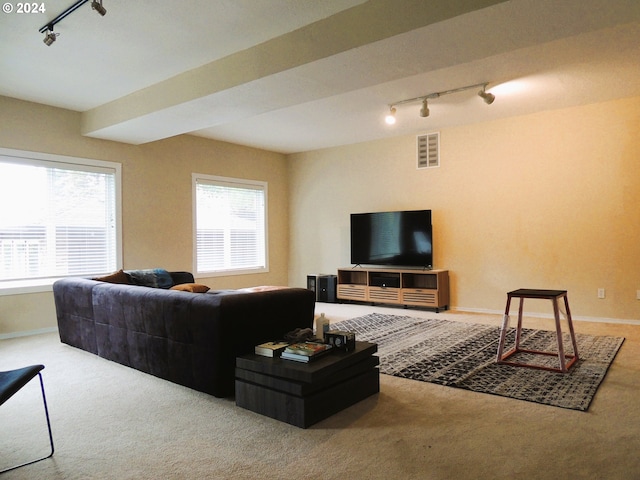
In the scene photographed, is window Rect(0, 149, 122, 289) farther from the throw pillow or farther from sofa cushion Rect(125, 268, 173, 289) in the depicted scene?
the throw pillow

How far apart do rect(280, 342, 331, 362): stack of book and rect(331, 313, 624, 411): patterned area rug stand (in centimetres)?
91

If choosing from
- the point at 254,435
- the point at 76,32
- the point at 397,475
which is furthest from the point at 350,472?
the point at 76,32

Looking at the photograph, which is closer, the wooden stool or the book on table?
the book on table

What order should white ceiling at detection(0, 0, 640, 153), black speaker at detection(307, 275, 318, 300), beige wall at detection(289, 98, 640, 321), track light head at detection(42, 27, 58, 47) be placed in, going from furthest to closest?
black speaker at detection(307, 275, 318, 300) < beige wall at detection(289, 98, 640, 321) < track light head at detection(42, 27, 58, 47) < white ceiling at detection(0, 0, 640, 153)

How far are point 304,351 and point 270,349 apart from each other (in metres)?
0.23

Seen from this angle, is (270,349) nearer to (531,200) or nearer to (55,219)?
(55,219)

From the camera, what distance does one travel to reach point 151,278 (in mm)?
4691

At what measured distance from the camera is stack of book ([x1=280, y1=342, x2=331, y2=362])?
2.55m

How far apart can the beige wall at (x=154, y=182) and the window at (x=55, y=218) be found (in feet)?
0.50

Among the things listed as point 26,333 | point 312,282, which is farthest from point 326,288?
point 26,333

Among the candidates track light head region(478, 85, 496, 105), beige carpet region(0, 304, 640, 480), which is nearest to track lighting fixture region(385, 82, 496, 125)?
track light head region(478, 85, 496, 105)

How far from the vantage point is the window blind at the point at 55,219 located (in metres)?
4.95

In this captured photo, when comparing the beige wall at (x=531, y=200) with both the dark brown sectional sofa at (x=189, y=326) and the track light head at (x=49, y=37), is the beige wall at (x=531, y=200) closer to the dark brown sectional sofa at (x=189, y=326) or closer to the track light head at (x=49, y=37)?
the dark brown sectional sofa at (x=189, y=326)

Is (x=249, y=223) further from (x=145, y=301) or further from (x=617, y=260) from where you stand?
(x=617, y=260)
